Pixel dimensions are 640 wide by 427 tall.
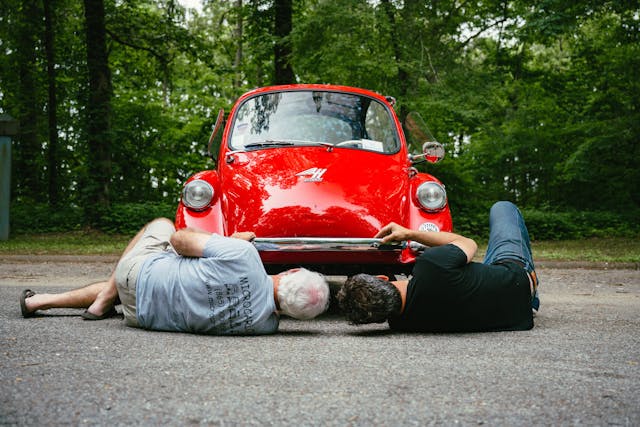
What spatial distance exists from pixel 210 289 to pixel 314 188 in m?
1.70

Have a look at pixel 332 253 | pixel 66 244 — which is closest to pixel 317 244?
pixel 332 253

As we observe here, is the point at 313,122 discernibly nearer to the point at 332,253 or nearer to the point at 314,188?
the point at 314,188

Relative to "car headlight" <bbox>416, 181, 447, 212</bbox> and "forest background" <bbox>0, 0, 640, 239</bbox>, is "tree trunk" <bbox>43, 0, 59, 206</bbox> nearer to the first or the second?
"forest background" <bbox>0, 0, 640, 239</bbox>

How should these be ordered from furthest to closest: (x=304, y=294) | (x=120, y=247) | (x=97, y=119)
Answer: (x=97, y=119)
(x=120, y=247)
(x=304, y=294)

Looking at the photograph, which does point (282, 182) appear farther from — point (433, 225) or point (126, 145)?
point (126, 145)

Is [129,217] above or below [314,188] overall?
below

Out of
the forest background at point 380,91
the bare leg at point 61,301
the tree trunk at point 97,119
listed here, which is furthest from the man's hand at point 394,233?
the tree trunk at point 97,119

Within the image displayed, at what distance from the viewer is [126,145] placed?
2252 cm

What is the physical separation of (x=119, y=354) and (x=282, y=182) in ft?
7.96

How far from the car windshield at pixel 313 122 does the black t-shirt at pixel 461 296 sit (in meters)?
2.51

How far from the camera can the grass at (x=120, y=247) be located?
460 inches

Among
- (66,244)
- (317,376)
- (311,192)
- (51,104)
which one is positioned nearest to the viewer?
(317,376)

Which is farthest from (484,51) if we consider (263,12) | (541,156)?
(263,12)

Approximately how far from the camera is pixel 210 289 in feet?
13.9
